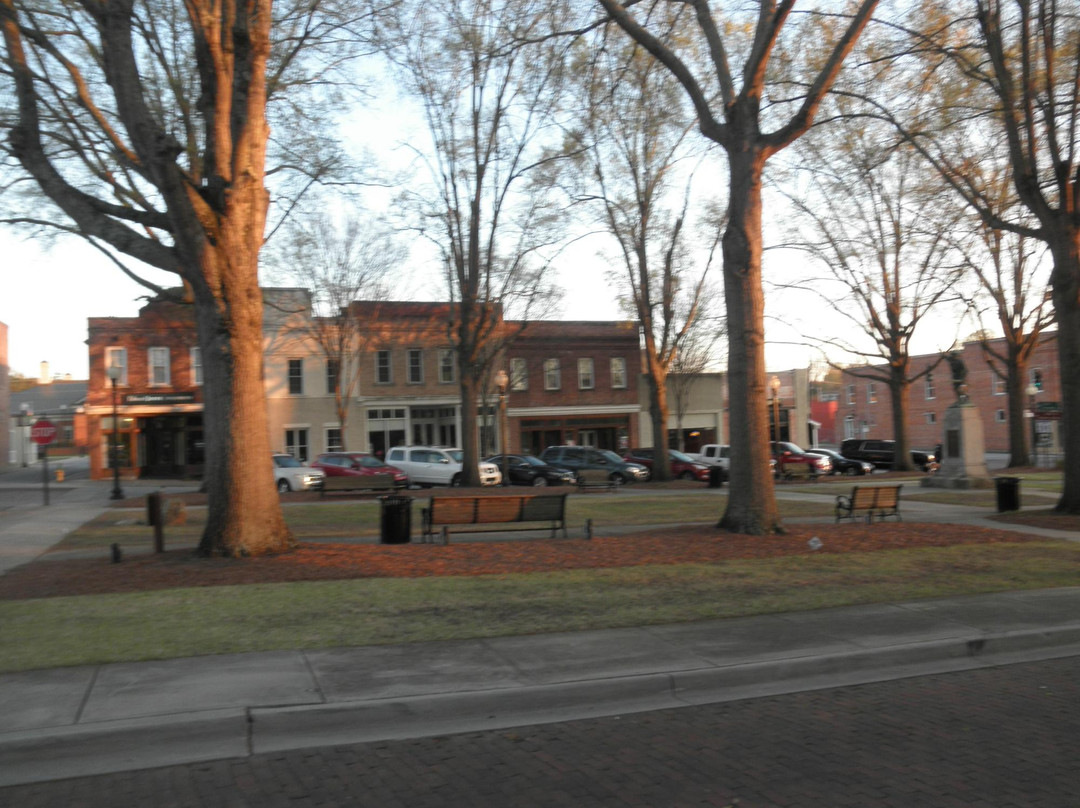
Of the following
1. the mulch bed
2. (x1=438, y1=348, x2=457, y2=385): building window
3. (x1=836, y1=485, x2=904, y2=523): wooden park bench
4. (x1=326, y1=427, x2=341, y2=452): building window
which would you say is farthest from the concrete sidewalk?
(x1=438, y1=348, x2=457, y2=385): building window

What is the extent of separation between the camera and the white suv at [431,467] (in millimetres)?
34969

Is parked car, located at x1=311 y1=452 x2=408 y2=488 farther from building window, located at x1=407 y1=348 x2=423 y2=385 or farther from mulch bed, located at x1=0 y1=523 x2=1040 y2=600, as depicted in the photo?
mulch bed, located at x1=0 y1=523 x2=1040 y2=600

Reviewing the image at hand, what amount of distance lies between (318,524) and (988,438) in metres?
64.0

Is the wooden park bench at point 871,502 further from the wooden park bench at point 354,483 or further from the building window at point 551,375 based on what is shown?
the building window at point 551,375

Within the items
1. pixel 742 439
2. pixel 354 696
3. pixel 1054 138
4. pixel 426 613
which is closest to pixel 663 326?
pixel 1054 138

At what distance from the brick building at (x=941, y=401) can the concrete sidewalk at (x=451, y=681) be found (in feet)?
181

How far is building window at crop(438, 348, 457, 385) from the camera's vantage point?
4956 centimetres

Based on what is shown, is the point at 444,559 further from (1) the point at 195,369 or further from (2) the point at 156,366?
(2) the point at 156,366

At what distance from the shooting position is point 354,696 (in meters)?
6.50

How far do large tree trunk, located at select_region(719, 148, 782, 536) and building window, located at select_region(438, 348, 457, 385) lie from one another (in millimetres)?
35750

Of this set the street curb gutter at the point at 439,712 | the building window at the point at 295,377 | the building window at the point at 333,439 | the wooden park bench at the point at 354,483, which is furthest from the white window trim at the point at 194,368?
the street curb gutter at the point at 439,712

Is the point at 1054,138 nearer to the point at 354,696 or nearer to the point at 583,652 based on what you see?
the point at 583,652

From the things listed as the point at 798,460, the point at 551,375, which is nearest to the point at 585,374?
the point at 551,375

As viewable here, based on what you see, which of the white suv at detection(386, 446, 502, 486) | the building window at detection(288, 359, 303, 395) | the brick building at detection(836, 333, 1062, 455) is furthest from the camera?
the brick building at detection(836, 333, 1062, 455)
